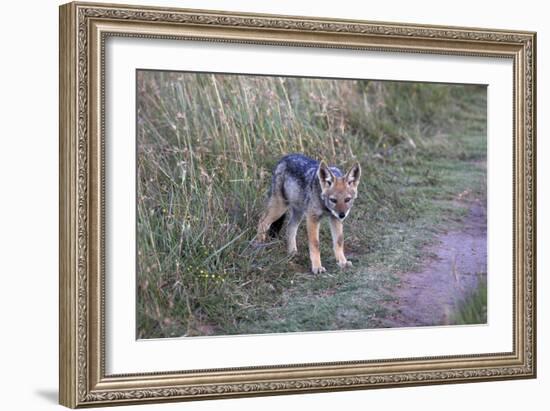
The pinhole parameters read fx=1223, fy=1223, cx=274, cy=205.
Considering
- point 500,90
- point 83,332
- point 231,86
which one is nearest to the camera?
point 83,332

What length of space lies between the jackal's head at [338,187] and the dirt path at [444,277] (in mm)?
535

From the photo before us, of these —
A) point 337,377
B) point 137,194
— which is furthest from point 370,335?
point 137,194

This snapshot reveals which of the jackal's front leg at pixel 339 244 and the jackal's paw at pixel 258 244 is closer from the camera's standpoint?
the jackal's paw at pixel 258 244

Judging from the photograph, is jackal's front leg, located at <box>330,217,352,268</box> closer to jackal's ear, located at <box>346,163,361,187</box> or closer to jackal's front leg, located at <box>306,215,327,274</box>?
jackal's front leg, located at <box>306,215,327,274</box>

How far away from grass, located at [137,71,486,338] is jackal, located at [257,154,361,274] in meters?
0.05

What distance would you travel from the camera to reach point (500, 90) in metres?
7.04

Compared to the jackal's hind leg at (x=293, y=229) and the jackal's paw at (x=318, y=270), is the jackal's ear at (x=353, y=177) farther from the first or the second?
the jackal's paw at (x=318, y=270)

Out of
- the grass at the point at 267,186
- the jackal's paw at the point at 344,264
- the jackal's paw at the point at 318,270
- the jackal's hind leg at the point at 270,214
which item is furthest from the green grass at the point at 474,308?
the jackal's hind leg at the point at 270,214

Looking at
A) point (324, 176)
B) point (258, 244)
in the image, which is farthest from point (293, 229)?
point (324, 176)

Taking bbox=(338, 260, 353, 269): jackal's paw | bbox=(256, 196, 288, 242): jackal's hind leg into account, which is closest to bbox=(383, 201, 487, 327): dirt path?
bbox=(338, 260, 353, 269): jackal's paw

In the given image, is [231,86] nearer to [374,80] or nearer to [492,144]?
[374,80]

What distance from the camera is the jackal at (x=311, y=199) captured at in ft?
21.7

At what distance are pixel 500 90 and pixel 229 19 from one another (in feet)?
5.75

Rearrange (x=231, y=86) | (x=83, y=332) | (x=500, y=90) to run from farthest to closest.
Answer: (x=500, y=90) < (x=231, y=86) < (x=83, y=332)
